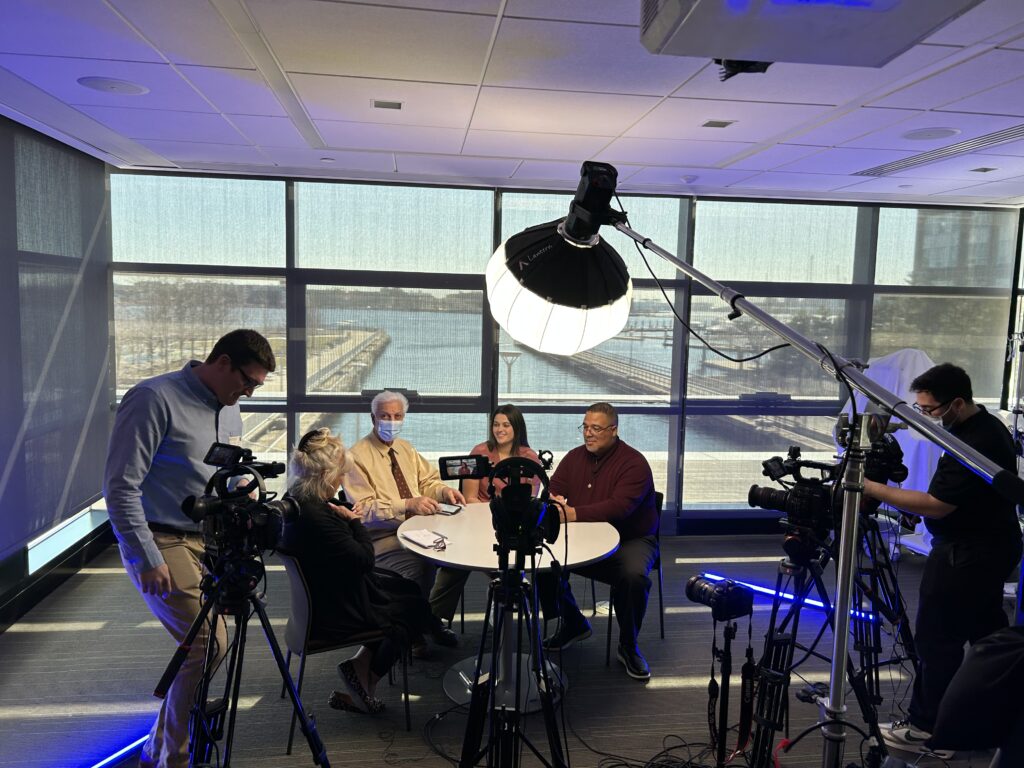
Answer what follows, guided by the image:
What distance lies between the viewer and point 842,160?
13.8 feet

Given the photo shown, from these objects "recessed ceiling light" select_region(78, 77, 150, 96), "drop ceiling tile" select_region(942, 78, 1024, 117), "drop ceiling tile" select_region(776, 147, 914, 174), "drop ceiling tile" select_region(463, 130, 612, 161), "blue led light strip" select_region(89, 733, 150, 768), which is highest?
"drop ceiling tile" select_region(776, 147, 914, 174)

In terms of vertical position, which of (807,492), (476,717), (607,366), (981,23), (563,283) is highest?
(981,23)

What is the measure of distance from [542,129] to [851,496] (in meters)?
2.89

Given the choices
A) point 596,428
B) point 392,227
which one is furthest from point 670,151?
point 392,227

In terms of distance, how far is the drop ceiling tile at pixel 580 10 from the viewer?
2096 millimetres

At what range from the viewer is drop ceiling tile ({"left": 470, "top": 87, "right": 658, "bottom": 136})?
3.04 meters

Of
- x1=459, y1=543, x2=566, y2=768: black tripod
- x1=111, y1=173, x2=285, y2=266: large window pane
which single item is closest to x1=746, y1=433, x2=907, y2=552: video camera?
x1=459, y1=543, x2=566, y2=768: black tripod

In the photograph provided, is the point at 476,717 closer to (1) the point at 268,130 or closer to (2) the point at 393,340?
(1) the point at 268,130

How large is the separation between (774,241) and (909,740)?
155 inches

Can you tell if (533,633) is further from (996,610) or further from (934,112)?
(934,112)

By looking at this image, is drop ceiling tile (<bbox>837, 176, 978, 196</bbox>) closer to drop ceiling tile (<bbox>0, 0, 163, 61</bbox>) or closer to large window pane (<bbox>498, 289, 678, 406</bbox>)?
large window pane (<bbox>498, 289, 678, 406</bbox>)

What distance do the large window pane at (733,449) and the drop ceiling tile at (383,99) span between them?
3.47 metres

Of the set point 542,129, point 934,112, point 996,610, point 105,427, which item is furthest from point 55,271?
point 996,610

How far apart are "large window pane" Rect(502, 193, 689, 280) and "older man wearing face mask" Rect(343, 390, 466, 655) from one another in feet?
7.30
